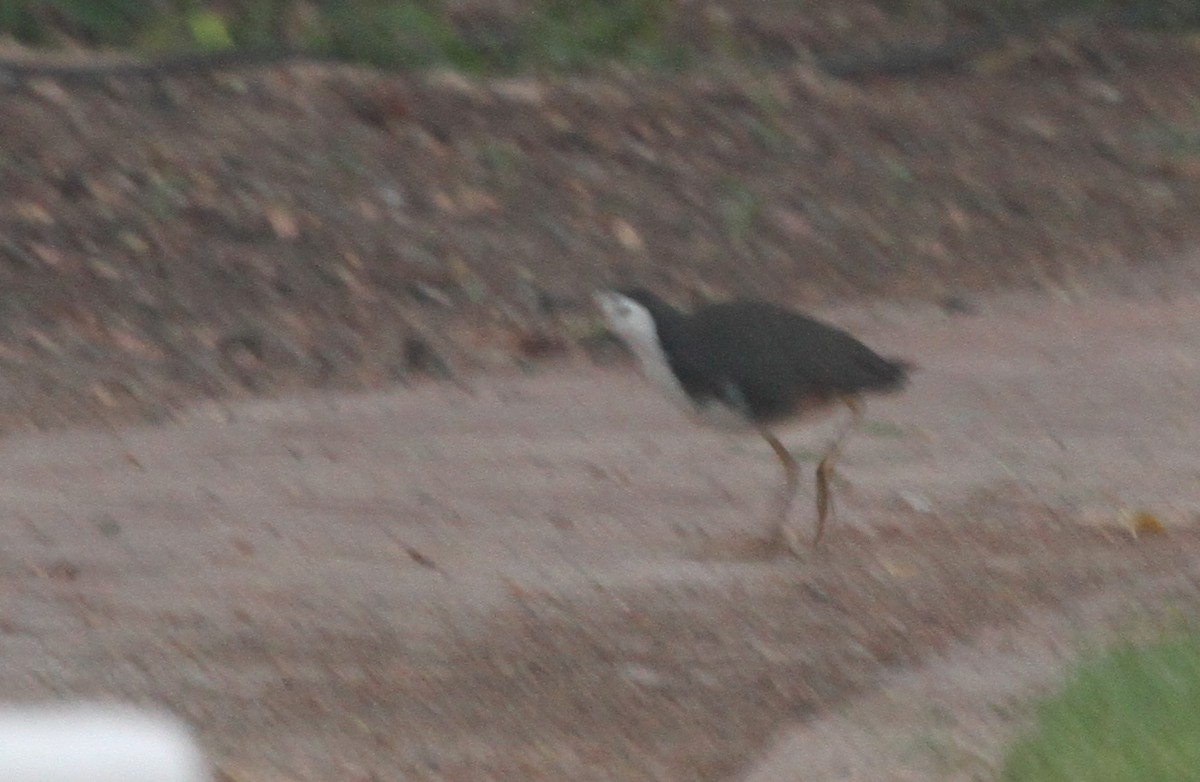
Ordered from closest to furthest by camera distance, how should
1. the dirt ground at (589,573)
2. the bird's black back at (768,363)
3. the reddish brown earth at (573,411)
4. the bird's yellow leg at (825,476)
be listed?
the dirt ground at (589,573), the reddish brown earth at (573,411), the bird's black back at (768,363), the bird's yellow leg at (825,476)

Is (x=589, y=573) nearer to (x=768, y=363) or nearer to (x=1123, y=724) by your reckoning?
(x=768, y=363)

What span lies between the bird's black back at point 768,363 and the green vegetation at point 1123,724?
1646 mm

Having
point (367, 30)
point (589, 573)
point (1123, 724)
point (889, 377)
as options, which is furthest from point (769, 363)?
point (367, 30)

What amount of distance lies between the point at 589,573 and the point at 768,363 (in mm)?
837

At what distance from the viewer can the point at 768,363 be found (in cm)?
659

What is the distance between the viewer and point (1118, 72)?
42.7ft

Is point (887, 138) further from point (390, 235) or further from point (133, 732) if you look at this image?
point (133, 732)

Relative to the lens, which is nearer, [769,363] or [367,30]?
[769,363]

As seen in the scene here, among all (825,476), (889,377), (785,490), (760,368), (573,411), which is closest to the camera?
(760,368)

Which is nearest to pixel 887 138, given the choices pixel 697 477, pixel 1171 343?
pixel 1171 343

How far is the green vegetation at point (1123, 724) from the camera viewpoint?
4.44 m

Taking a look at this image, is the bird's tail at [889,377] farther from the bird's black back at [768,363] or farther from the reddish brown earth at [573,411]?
the reddish brown earth at [573,411]

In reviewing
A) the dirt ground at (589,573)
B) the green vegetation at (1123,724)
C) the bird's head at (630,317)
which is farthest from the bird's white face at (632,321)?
Result: the green vegetation at (1123,724)

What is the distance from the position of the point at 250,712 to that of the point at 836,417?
3482 millimetres
